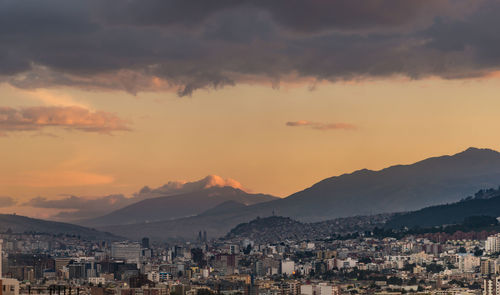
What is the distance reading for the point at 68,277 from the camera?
5143 inches

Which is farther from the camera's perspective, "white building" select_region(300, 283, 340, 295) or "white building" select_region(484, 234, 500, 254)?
"white building" select_region(484, 234, 500, 254)

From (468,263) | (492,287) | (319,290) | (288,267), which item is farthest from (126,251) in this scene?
(492,287)

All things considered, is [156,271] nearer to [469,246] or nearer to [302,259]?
[302,259]

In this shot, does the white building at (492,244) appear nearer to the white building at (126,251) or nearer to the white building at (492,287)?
the white building at (126,251)

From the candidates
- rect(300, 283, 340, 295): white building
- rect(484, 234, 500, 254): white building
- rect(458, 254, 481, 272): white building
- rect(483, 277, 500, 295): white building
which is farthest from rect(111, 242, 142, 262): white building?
rect(483, 277, 500, 295): white building

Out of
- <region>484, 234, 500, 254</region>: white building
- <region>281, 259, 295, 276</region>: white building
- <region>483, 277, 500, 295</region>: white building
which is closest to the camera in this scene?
<region>483, 277, 500, 295</region>: white building

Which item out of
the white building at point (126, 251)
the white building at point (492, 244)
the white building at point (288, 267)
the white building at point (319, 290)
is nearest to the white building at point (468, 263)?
the white building at point (492, 244)

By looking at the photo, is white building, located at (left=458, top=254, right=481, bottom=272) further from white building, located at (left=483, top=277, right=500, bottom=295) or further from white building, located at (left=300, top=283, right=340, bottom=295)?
white building, located at (left=300, top=283, right=340, bottom=295)

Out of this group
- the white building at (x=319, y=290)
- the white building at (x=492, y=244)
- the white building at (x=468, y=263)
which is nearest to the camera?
the white building at (x=319, y=290)

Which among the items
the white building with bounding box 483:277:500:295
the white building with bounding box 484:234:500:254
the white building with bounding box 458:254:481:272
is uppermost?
the white building with bounding box 484:234:500:254

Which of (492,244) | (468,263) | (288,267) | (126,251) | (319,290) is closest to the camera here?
(319,290)

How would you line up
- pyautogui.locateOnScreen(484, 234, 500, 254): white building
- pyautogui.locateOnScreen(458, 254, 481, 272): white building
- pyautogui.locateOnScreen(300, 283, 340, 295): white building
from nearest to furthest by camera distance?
pyautogui.locateOnScreen(300, 283, 340, 295): white building < pyautogui.locateOnScreen(458, 254, 481, 272): white building < pyautogui.locateOnScreen(484, 234, 500, 254): white building

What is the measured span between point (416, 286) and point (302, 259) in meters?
49.7

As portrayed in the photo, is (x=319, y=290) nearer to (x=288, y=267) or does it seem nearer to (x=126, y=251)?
(x=288, y=267)
